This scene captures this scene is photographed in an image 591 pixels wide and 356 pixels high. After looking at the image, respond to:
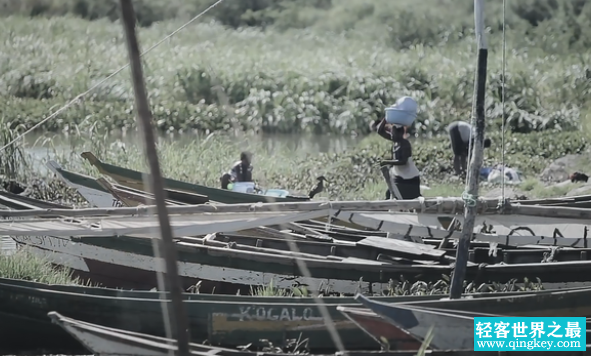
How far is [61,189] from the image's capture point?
13.5 m

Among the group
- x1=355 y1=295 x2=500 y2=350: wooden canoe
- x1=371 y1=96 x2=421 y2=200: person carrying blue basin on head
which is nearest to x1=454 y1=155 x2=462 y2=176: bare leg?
x1=371 y1=96 x2=421 y2=200: person carrying blue basin on head

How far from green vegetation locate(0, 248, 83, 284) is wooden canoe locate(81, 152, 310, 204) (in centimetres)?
177

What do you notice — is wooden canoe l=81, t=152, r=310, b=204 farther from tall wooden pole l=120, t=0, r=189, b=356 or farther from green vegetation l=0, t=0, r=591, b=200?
tall wooden pole l=120, t=0, r=189, b=356

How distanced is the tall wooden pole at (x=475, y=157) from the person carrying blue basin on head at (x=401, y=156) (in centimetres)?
275

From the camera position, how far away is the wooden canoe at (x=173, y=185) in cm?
1012

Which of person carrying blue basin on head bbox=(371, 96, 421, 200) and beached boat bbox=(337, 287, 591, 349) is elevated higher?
person carrying blue basin on head bbox=(371, 96, 421, 200)

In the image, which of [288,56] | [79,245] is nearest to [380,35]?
[288,56]

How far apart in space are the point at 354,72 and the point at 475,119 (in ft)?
60.8

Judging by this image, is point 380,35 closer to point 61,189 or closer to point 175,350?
point 61,189

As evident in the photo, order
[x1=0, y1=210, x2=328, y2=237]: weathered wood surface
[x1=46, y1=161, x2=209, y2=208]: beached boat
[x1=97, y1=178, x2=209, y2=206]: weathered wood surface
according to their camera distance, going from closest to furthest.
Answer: [x1=0, y1=210, x2=328, y2=237]: weathered wood surface → [x1=97, y1=178, x2=209, y2=206]: weathered wood surface → [x1=46, y1=161, x2=209, y2=208]: beached boat

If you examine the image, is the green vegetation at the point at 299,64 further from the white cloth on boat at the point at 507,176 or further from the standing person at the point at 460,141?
the standing person at the point at 460,141

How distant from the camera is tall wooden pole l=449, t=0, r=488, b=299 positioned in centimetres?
644

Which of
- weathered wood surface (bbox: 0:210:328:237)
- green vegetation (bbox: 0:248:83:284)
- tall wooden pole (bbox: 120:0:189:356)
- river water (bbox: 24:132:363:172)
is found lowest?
river water (bbox: 24:132:363:172)

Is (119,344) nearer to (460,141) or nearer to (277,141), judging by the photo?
(460,141)
